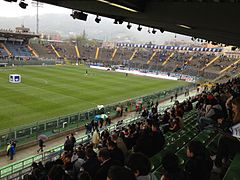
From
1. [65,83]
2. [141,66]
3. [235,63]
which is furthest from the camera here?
[141,66]

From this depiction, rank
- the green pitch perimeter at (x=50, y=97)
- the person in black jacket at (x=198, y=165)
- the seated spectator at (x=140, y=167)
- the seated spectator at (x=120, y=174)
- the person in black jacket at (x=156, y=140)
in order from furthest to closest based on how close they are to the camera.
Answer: the green pitch perimeter at (x=50, y=97) → the person in black jacket at (x=156, y=140) → the person in black jacket at (x=198, y=165) → the seated spectator at (x=140, y=167) → the seated spectator at (x=120, y=174)

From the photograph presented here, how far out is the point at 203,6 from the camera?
6824 millimetres

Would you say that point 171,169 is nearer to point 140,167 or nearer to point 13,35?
point 140,167

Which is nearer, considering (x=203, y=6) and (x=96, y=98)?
(x=203, y=6)

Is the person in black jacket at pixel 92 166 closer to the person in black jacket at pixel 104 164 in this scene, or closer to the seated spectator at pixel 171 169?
the person in black jacket at pixel 104 164

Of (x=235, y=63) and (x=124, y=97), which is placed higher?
(x=235, y=63)

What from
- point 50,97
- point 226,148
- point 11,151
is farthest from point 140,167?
point 50,97

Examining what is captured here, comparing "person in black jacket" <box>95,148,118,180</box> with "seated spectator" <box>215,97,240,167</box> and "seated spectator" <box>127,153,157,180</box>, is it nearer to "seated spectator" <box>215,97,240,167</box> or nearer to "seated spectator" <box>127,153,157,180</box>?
"seated spectator" <box>127,153,157,180</box>

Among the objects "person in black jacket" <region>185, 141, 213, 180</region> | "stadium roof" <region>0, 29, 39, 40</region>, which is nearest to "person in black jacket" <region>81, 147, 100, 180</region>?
"person in black jacket" <region>185, 141, 213, 180</region>

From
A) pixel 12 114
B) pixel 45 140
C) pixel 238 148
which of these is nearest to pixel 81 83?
Answer: pixel 12 114

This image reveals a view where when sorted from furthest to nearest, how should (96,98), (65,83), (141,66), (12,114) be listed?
(141,66), (65,83), (96,98), (12,114)

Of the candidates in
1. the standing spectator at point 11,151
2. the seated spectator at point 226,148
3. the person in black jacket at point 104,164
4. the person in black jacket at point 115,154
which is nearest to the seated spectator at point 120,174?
the person in black jacket at point 104,164

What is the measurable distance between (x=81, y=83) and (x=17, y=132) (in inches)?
850

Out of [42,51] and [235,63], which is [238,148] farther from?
[42,51]
